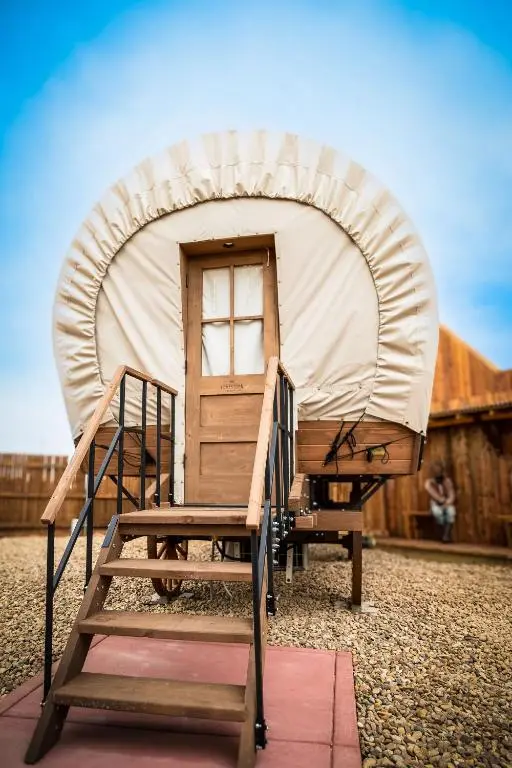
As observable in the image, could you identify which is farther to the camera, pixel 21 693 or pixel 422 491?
pixel 422 491

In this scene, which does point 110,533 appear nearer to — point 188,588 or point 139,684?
point 139,684

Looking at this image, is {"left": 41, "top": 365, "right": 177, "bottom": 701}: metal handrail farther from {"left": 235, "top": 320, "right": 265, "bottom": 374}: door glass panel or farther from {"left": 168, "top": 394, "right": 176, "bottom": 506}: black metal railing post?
{"left": 235, "top": 320, "right": 265, "bottom": 374}: door glass panel

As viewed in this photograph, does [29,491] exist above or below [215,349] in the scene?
→ below

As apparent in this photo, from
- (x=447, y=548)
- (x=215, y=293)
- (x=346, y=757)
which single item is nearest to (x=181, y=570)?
(x=346, y=757)

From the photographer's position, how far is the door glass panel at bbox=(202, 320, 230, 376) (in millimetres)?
4316

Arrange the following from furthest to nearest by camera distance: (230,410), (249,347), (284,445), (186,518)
→ (249,347)
(230,410)
(284,445)
(186,518)

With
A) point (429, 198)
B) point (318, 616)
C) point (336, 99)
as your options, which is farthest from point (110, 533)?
point (429, 198)

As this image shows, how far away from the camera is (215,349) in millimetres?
4355

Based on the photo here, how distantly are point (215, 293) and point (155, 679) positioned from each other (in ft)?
9.98

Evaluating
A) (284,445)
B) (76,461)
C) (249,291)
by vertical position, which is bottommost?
(76,461)

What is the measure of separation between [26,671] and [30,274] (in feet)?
71.4

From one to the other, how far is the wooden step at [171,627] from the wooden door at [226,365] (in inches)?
62.7

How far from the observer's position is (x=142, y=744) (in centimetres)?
201

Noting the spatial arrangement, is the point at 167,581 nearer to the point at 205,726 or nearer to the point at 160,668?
the point at 160,668
